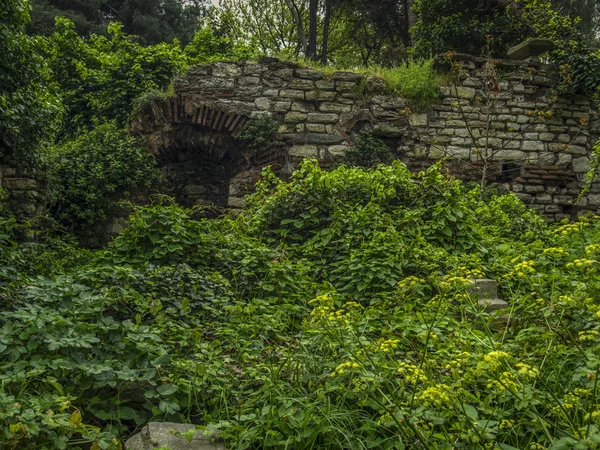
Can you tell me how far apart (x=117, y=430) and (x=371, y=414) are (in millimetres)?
1079

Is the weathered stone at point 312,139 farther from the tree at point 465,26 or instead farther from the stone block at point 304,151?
the tree at point 465,26

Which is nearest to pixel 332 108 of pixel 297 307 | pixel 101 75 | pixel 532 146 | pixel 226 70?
pixel 226 70

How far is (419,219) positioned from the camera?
16.0 ft

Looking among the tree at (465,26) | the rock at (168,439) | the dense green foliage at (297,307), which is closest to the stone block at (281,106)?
the dense green foliage at (297,307)

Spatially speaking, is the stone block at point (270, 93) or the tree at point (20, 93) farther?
the stone block at point (270, 93)

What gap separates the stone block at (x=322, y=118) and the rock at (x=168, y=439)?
5.99 m

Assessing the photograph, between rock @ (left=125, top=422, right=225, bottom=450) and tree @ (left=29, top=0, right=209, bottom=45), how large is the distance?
17.8 meters

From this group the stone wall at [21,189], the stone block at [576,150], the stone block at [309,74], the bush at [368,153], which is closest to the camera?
the stone wall at [21,189]

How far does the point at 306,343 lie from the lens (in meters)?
2.87

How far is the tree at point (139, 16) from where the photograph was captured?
18.1 metres

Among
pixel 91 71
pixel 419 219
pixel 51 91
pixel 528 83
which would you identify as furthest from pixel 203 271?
pixel 91 71

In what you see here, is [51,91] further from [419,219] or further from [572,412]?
[572,412]

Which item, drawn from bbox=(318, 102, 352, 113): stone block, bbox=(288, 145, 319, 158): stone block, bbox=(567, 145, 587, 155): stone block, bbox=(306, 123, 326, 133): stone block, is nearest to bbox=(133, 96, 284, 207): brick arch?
bbox=(288, 145, 319, 158): stone block

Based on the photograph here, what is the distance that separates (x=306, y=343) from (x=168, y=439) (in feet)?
2.79
